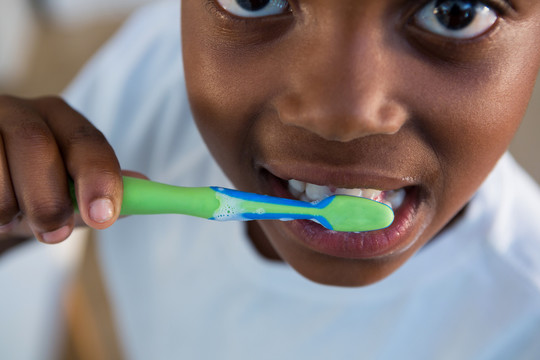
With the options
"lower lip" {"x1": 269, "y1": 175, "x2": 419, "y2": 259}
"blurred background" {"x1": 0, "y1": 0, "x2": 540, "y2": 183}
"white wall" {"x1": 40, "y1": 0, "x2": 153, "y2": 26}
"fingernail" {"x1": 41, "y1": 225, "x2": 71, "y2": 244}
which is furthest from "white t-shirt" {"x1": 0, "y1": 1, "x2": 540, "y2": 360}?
"white wall" {"x1": 40, "y1": 0, "x2": 153, "y2": 26}

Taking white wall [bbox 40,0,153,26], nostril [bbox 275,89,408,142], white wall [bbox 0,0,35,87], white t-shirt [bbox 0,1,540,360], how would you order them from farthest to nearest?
1. white wall [bbox 40,0,153,26]
2. white wall [bbox 0,0,35,87]
3. white t-shirt [bbox 0,1,540,360]
4. nostril [bbox 275,89,408,142]

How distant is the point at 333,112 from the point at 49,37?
1.21 m

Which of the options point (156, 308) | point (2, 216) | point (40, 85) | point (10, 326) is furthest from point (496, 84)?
point (40, 85)

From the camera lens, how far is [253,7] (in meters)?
0.38

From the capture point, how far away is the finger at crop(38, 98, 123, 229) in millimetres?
343

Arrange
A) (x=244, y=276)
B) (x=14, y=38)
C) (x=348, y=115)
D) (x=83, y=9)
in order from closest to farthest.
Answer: (x=348, y=115), (x=244, y=276), (x=14, y=38), (x=83, y=9)

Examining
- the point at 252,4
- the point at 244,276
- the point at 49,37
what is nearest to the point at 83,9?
the point at 49,37

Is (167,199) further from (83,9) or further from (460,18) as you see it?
(83,9)

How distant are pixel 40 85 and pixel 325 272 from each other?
3.38 ft

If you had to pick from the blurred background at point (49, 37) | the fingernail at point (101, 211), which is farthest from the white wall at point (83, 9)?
the fingernail at point (101, 211)

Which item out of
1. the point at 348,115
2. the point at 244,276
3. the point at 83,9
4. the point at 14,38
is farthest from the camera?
the point at 83,9

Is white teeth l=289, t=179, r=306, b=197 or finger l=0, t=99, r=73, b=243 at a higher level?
white teeth l=289, t=179, r=306, b=197

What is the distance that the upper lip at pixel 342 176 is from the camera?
363 mm

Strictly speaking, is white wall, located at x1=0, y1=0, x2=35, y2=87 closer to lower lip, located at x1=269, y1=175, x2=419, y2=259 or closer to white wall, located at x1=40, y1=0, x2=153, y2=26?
white wall, located at x1=40, y1=0, x2=153, y2=26
